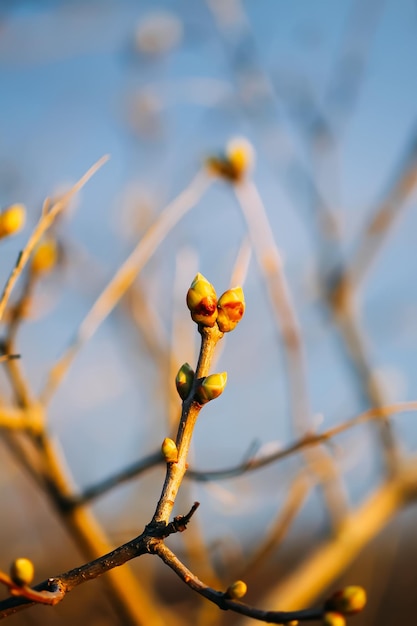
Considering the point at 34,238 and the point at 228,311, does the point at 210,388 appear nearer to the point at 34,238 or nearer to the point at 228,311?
the point at 228,311

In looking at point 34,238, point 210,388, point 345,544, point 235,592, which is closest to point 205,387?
point 210,388

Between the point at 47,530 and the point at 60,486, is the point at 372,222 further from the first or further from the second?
the point at 47,530

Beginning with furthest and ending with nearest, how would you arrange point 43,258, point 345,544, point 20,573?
point 345,544 → point 43,258 → point 20,573

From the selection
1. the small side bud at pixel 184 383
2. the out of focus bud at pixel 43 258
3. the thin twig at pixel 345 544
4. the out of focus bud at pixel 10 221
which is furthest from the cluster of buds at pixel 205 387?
the thin twig at pixel 345 544

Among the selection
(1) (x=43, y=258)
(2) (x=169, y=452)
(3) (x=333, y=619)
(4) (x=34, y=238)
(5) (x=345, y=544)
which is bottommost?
(5) (x=345, y=544)

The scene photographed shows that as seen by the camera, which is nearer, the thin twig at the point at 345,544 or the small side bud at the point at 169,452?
the small side bud at the point at 169,452

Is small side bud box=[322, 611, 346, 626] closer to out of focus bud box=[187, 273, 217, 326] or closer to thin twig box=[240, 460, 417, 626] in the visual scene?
out of focus bud box=[187, 273, 217, 326]

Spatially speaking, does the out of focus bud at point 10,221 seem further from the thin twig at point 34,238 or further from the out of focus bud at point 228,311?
the out of focus bud at point 228,311

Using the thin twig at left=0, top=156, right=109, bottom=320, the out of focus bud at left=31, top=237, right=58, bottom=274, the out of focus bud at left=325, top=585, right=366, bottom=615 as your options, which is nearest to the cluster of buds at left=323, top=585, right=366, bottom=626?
the out of focus bud at left=325, top=585, right=366, bottom=615
